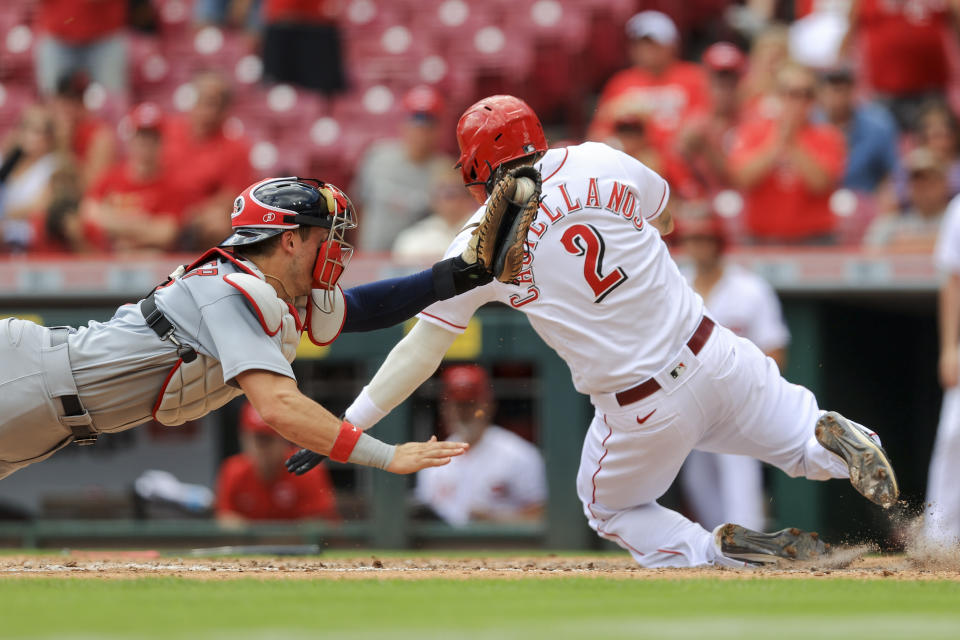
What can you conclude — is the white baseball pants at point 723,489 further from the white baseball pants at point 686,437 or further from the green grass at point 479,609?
the green grass at point 479,609

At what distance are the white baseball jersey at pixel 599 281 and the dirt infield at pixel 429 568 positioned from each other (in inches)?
29.0

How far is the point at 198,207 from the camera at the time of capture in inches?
357

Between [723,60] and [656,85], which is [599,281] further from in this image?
[656,85]

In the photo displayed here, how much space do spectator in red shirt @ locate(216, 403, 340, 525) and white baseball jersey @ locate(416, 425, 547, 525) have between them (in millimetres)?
602

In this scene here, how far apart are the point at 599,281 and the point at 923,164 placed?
3462 mm

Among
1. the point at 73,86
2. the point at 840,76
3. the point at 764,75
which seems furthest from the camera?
the point at 73,86

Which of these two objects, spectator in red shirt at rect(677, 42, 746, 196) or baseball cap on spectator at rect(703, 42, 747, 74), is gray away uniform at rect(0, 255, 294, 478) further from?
baseball cap on spectator at rect(703, 42, 747, 74)

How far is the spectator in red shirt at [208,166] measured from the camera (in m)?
8.78

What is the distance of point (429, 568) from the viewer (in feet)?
18.3

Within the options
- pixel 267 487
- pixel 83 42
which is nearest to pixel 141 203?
pixel 267 487

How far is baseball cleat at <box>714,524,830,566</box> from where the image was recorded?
17.6ft

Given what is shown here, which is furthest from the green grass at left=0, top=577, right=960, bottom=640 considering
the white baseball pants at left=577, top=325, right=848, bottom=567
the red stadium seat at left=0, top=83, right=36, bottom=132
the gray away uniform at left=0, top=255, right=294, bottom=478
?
the red stadium seat at left=0, top=83, right=36, bottom=132

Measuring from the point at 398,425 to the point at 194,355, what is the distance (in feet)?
11.0

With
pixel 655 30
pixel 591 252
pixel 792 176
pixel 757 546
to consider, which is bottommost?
pixel 757 546
